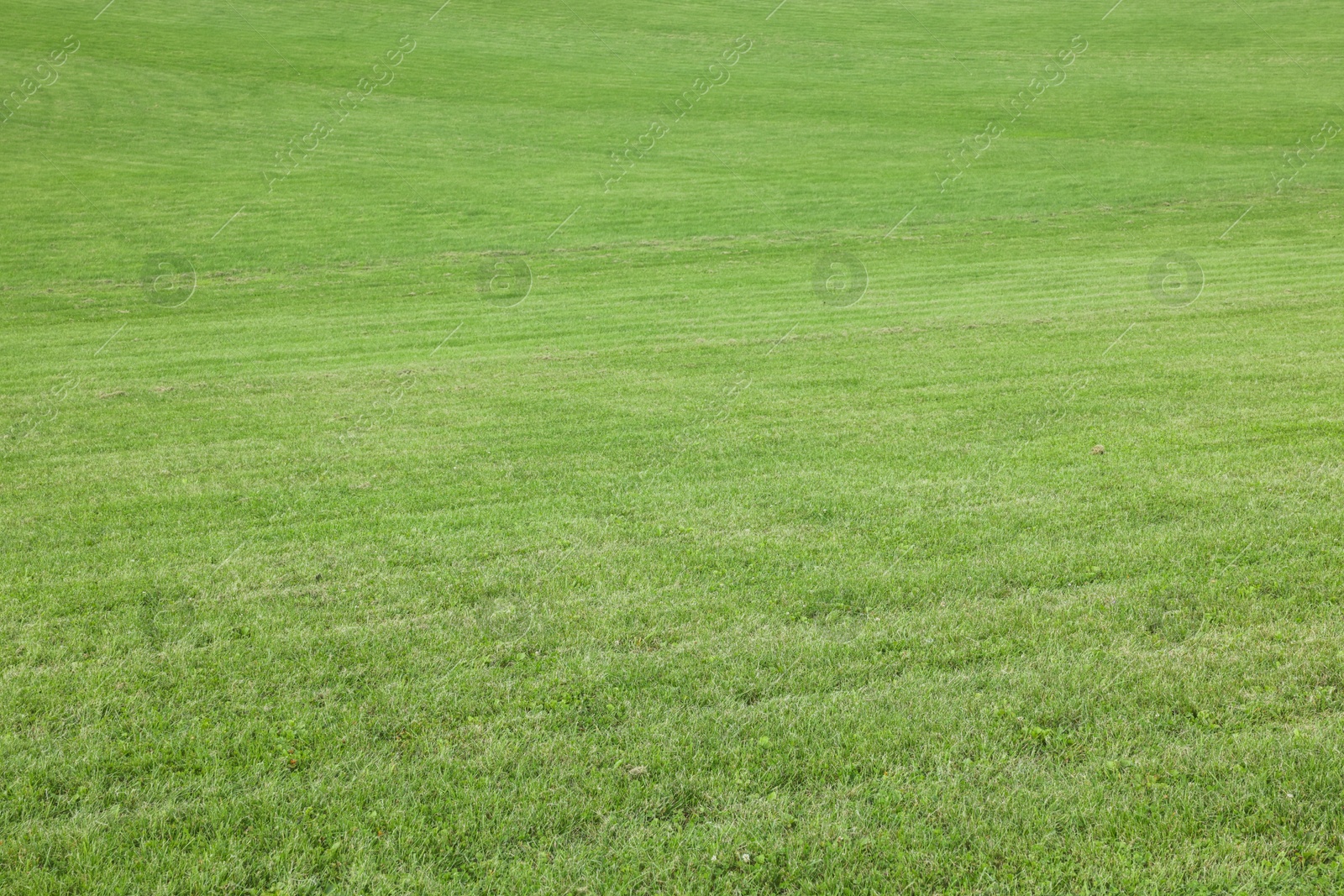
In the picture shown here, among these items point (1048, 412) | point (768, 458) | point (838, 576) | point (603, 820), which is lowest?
point (1048, 412)

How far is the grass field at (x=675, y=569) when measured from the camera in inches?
212

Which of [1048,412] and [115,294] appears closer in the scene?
[1048,412]

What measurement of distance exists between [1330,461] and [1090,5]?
85.0 m

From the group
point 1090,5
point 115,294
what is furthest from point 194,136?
point 1090,5

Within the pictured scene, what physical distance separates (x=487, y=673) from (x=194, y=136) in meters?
50.8

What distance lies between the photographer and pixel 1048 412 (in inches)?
539

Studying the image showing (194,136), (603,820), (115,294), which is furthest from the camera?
(194,136)

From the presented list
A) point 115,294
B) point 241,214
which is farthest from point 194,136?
point 115,294

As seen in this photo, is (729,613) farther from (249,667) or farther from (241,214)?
(241,214)

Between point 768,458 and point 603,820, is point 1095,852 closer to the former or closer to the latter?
point 603,820

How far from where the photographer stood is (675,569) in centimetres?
881

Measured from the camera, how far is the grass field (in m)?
5.38

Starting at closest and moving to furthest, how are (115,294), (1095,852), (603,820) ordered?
(1095,852), (603,820), (115,294)

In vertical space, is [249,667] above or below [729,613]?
above
